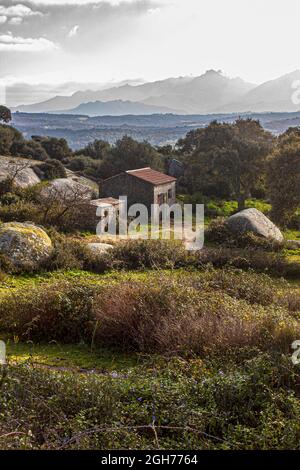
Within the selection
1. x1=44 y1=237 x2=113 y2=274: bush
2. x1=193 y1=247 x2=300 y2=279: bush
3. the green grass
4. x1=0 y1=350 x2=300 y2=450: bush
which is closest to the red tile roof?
x1=193 y1=247 x2=300 y2=279: bush

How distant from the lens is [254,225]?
25.2 meters

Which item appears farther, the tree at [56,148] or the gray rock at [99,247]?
the tree at [56,148]

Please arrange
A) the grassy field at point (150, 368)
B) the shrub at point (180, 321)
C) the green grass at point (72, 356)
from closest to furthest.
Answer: the grassy field at point (150, 368) → the shrub at point (180, 321) → the green grass at point (72, 356)

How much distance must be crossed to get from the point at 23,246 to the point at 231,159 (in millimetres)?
22382

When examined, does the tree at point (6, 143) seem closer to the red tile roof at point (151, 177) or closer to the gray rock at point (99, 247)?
the red tile roof at point (151, 177)

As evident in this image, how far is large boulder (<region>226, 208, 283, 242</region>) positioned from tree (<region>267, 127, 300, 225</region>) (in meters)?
0.79

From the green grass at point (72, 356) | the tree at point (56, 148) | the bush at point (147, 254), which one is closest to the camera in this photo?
the green grass at point (72, 356)

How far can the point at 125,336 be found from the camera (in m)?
10.0

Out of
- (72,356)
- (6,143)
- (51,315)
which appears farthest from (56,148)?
(72,356)

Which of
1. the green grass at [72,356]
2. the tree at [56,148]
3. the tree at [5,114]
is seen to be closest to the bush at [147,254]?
the green grass at [72,356]

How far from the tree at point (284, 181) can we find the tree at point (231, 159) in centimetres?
955

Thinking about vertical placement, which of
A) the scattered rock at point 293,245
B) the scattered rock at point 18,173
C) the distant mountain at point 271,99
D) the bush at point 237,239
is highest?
the distant mountain at point 271,99

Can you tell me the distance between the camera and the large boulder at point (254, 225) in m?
25.1

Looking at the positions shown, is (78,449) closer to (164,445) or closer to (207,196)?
(164,445)
